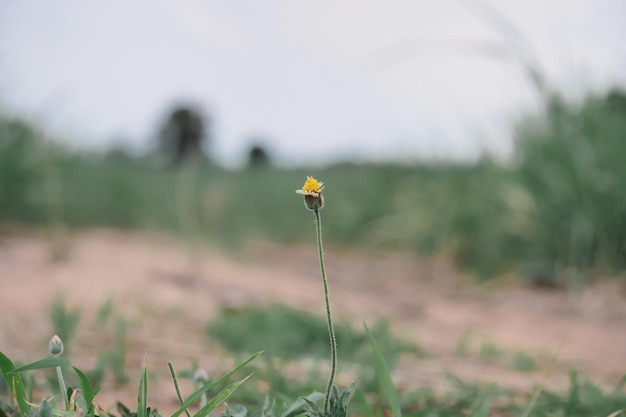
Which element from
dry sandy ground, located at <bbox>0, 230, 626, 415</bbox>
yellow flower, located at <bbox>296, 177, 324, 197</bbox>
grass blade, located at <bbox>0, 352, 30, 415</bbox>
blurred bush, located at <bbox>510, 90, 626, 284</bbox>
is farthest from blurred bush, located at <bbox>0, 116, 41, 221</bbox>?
yellow flower, located at <bbox>296, 177, 324, 197</bbox>

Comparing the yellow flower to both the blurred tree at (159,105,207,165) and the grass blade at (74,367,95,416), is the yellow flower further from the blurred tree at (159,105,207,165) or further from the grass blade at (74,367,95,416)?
the blurred tree at (159,105,207,165)

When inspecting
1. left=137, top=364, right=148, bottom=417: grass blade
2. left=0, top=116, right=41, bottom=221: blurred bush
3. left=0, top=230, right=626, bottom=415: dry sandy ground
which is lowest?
left=0, top=230, right=626, bottom=415: dry sandy ground

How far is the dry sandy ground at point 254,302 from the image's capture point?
4.91ft

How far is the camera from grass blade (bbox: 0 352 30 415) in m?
0.73

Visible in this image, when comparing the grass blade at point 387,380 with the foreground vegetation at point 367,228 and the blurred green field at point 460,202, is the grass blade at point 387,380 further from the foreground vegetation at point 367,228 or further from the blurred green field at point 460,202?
the blurred green field at point 460,202

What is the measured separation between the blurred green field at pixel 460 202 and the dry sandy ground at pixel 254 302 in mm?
252

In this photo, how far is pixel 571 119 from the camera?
3918 millimetres

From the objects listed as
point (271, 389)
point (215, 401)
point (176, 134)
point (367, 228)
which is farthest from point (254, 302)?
point (176, 134)

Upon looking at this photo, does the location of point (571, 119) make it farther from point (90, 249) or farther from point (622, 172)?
point (90, 249)

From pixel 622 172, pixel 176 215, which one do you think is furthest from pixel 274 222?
pixel 622 172

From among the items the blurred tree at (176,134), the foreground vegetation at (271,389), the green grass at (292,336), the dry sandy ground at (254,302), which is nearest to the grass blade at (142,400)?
the foreground vegetation at (271,389)

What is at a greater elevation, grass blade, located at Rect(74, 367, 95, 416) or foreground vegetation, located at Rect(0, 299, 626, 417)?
grass blade, located at Rect(74, 367, 95, 416)

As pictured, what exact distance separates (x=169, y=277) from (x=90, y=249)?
0.76 m

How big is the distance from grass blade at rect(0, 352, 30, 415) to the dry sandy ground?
0.14 metres
